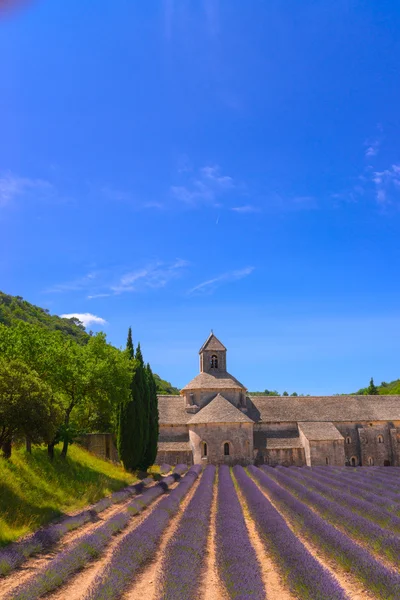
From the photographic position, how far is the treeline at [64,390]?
15531 mm

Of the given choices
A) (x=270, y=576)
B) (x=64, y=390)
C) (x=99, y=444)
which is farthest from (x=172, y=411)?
(x=270, y=576)

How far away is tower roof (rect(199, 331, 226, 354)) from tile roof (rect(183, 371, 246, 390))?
9.35 ft

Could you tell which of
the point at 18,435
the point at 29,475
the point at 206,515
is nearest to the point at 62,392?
the point at 29,475

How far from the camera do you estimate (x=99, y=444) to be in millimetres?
31172

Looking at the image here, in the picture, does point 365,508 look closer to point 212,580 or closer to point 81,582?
point 212,580

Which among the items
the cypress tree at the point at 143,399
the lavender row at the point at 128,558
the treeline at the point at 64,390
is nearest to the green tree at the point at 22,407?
the treeline at the point at 64,390

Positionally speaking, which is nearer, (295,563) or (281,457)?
(295,563)

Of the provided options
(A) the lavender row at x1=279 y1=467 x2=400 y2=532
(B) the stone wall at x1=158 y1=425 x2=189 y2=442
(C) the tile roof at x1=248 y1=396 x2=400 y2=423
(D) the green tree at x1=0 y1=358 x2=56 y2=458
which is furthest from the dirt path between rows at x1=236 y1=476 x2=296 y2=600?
(C) the tile roof at x1=248 y1=396 x2=400 y2=423

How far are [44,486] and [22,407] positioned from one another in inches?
208

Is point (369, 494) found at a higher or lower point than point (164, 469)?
higher

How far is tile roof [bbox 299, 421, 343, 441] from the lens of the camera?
4278 cm

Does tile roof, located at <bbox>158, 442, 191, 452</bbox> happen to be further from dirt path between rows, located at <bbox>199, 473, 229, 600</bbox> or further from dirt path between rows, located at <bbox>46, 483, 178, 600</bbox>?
dirt path between rows, located at <bbox>46, 483, 178, 600</bbox>

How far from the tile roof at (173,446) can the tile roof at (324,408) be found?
7.60 metres

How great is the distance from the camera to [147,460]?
33219 mm
